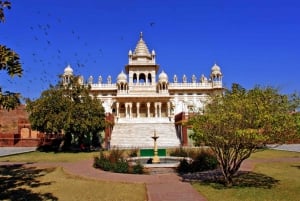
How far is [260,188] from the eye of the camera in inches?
427

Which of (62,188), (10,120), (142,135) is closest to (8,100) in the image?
(62,188)

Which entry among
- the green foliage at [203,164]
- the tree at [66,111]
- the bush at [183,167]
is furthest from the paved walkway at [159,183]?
the tree at [66,111]

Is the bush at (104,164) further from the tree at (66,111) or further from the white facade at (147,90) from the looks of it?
the white facade at (147,90)

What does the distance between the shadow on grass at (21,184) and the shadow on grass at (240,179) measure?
18.6ft

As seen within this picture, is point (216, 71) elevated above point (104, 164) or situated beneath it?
elevated above

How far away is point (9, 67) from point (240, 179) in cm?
999

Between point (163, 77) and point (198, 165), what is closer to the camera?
point (198, 165)

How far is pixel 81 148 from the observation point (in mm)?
30422

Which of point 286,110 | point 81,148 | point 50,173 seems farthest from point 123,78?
point 286,110

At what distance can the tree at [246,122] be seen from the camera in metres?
10.2

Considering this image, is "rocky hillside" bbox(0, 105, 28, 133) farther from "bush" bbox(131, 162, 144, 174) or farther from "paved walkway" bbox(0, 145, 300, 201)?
"bush" bbox(131, 162, 144, 174)

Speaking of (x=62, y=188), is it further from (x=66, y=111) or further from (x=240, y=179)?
(x=66, y=111)

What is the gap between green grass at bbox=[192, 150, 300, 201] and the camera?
9.52m

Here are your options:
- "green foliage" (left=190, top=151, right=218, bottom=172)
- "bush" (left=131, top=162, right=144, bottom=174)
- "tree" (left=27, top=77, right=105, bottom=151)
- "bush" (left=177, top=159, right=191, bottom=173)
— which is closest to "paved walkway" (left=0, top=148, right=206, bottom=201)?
"bush" (left=131, top=162, right=144, bottom=174)
